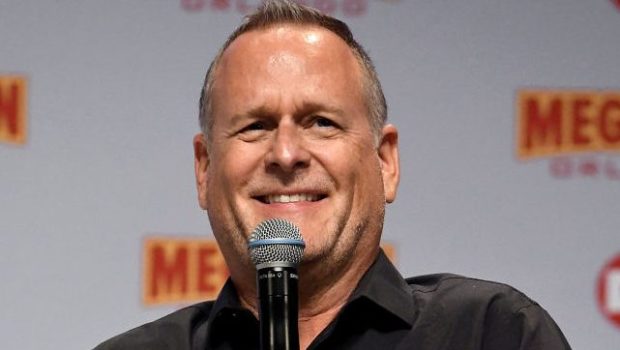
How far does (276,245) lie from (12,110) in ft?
3.72

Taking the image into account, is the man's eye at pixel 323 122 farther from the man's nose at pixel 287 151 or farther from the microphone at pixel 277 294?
the microphone at pixel 277 294

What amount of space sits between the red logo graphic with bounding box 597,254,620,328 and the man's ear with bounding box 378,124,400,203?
0.79 meters

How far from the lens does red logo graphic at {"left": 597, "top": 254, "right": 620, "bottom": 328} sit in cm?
221

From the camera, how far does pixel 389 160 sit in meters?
1.58

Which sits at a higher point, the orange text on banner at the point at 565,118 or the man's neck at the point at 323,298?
the orange text on banner at the point at 565,118

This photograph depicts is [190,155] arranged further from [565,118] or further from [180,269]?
[565,118]

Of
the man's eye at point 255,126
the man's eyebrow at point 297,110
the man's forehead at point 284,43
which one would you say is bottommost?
the man's eye at point 255,126

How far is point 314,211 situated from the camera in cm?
142

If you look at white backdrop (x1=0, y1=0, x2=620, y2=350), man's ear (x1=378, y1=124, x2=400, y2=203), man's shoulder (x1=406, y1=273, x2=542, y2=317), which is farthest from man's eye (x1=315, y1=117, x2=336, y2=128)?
white backdrop (x1=0, y1=0, x2=620, y2=350)

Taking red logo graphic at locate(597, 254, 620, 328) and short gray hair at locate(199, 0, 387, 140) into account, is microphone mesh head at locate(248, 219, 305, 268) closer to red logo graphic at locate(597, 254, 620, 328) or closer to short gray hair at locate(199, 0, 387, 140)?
short gray hair at locate(199, 0, 387, 140)

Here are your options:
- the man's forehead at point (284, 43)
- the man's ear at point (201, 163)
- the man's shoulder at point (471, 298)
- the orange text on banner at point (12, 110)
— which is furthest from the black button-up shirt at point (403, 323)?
A: the orange text on banner at point (12, 110)

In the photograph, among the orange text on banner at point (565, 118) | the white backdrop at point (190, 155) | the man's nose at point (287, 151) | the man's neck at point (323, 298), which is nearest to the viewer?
the man's nose at point (287, 151)

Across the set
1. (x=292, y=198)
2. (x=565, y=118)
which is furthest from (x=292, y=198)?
(x=565, y=118)

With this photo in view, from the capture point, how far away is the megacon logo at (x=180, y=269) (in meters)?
2.12
